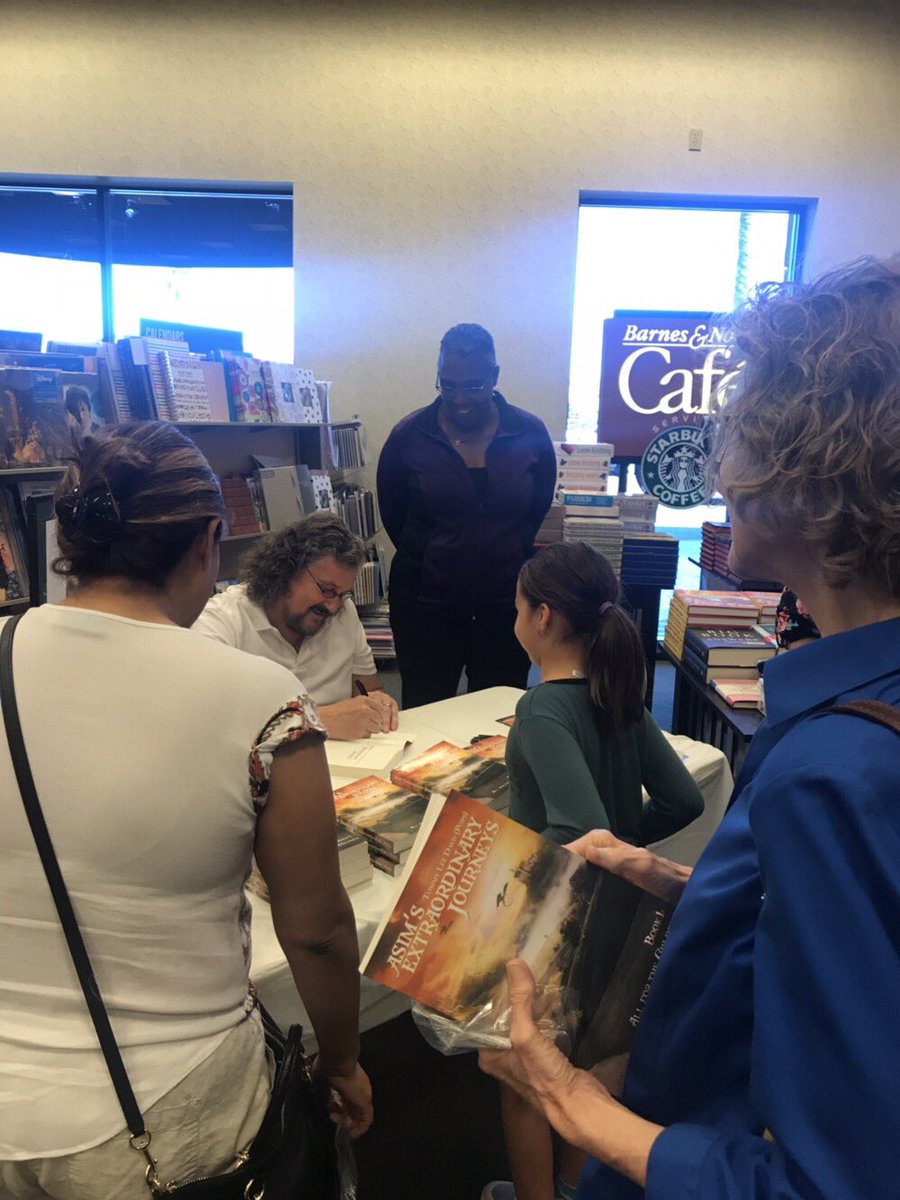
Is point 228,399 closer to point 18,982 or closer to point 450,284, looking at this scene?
point 450,284

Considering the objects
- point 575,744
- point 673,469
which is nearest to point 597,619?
point 575,744

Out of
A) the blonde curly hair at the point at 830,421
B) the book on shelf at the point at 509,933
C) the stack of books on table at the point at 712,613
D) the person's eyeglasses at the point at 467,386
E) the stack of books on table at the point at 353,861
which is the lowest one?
the stack of books on table at the point at 353,861

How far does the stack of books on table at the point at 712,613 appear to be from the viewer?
3098mm

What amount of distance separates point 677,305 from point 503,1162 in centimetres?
490

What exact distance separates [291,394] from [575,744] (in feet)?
9.85

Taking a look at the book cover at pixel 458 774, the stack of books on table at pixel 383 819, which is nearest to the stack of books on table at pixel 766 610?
the book cover at pixel 458 774

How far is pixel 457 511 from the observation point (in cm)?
284

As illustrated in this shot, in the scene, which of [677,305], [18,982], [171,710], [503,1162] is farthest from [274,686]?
[677,305]

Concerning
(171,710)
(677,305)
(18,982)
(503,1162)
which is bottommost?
(503,1162)

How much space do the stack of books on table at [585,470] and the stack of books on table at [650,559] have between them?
0.37 m

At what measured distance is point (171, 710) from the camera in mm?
853

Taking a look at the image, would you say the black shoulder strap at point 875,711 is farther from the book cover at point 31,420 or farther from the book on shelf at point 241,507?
the book on shelf at point 241,507

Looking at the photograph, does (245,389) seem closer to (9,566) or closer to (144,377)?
(144,377)

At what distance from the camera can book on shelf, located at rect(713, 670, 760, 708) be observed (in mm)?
2604
